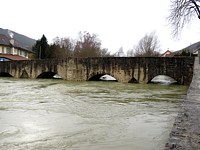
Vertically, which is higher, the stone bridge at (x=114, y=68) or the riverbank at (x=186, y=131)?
the stone bridge at (x=114, y=68)

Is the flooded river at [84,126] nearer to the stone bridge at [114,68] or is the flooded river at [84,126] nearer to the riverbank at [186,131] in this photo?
the riverbank at [186,131]

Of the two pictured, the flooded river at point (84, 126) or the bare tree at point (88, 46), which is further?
the bare tree at point (88, 46)

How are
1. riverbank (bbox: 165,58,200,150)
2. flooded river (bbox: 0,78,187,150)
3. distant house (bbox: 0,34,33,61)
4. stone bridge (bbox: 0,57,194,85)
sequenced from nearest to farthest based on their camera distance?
riverbank (bbox: 165,58,200,150) → flooded river (bbox: 0,78,187,150) → stone bridge (bbox: 0,57,194,85) → distant house (bbox: 0,34,33,61)

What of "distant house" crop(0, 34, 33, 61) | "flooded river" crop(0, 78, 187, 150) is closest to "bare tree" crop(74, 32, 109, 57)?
"distant house" crop(0, 34, 33, 61)

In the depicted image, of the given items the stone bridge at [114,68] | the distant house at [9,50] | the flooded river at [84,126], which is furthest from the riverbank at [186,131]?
the distant house at [9,50]

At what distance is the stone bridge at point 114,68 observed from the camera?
2309cm

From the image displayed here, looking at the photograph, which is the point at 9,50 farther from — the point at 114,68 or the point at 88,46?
the point at 114,68

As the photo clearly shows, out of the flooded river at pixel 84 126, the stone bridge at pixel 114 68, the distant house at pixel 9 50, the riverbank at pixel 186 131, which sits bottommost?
the flooded river at pixel 84 126

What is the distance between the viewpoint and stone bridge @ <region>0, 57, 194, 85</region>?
23094 mm

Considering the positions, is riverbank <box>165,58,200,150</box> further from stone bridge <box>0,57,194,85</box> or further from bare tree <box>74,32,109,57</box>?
bare tree <box>74,32,109,57</box>

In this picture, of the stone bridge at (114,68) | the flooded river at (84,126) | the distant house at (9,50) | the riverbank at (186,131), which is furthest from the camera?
the distant house at (9,50)

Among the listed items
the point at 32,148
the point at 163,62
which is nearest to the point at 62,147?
the point at 32,148

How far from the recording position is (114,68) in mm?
25734

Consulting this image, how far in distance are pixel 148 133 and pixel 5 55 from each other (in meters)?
41.1
